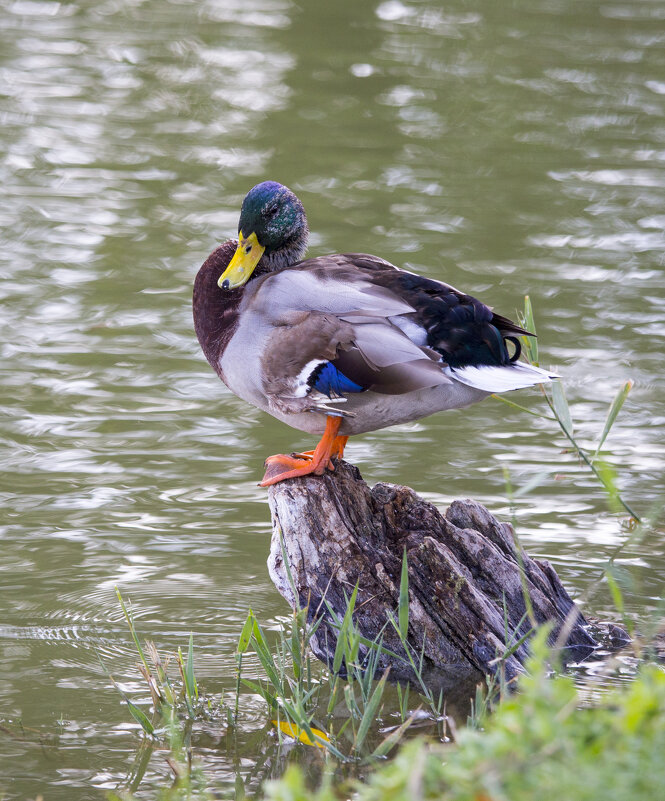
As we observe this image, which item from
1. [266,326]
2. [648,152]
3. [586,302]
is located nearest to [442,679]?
[266,326]

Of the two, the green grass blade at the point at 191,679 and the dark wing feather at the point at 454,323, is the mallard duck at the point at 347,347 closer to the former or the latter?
the dark wing feather at the point at 454,323

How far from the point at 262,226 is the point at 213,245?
4343 millimetres

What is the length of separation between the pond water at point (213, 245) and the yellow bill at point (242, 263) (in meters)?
1.31

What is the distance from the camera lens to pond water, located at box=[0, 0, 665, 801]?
4688 millimetres

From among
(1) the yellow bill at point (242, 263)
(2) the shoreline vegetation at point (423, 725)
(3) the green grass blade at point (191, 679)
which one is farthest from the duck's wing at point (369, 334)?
(3) the green grass blade at point (191, 679)

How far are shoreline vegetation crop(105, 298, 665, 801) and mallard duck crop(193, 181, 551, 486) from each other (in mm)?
247

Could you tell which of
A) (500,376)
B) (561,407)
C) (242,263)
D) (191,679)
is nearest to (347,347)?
(500,376)

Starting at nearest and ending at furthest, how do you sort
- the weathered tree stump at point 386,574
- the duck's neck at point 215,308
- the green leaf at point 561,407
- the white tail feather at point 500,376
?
1. the white tail feather at point 500,376
2. the green leaf at point 561,407
3. the weathered tree stump at point 386,574
4. the duck's neck at point 215,308

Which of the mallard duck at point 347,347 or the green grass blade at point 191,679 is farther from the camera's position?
the mallard duck at point 347,347

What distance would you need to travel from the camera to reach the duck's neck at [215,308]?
13.8 feet

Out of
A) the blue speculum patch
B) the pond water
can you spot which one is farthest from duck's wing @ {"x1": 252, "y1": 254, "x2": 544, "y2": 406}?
the pond water

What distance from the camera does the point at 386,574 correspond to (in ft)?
13.4

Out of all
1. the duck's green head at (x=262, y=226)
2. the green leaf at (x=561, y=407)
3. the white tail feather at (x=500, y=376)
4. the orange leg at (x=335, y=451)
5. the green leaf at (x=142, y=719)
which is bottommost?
the green leaf at (x=142, y=719)

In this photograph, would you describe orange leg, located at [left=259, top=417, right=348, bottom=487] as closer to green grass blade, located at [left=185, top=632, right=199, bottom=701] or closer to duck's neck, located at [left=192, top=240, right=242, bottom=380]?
duck's neck, located at [left=192, top=240, right=242, bottom=380]
